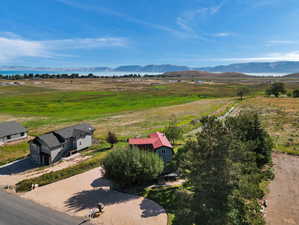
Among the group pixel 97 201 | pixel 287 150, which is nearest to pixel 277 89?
pixel 287 150

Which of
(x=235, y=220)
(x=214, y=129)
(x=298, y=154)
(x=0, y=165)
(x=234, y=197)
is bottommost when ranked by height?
(x=0, y=165)

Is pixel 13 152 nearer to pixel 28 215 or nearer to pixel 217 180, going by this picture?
pixel 28 215

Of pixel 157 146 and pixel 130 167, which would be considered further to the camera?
pixel 157 146

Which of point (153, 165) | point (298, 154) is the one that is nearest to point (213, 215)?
point (153, 165)

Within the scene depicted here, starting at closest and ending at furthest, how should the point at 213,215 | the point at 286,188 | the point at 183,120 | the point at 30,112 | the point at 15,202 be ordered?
the point at 213,215, the point at 15,202, the point at 286,188, the point at 183,120, the point at 30,112

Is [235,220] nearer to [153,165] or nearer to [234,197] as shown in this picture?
[234,197]

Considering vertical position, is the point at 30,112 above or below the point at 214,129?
below

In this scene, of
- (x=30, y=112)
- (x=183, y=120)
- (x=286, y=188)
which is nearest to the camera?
(x=286, y=188)
